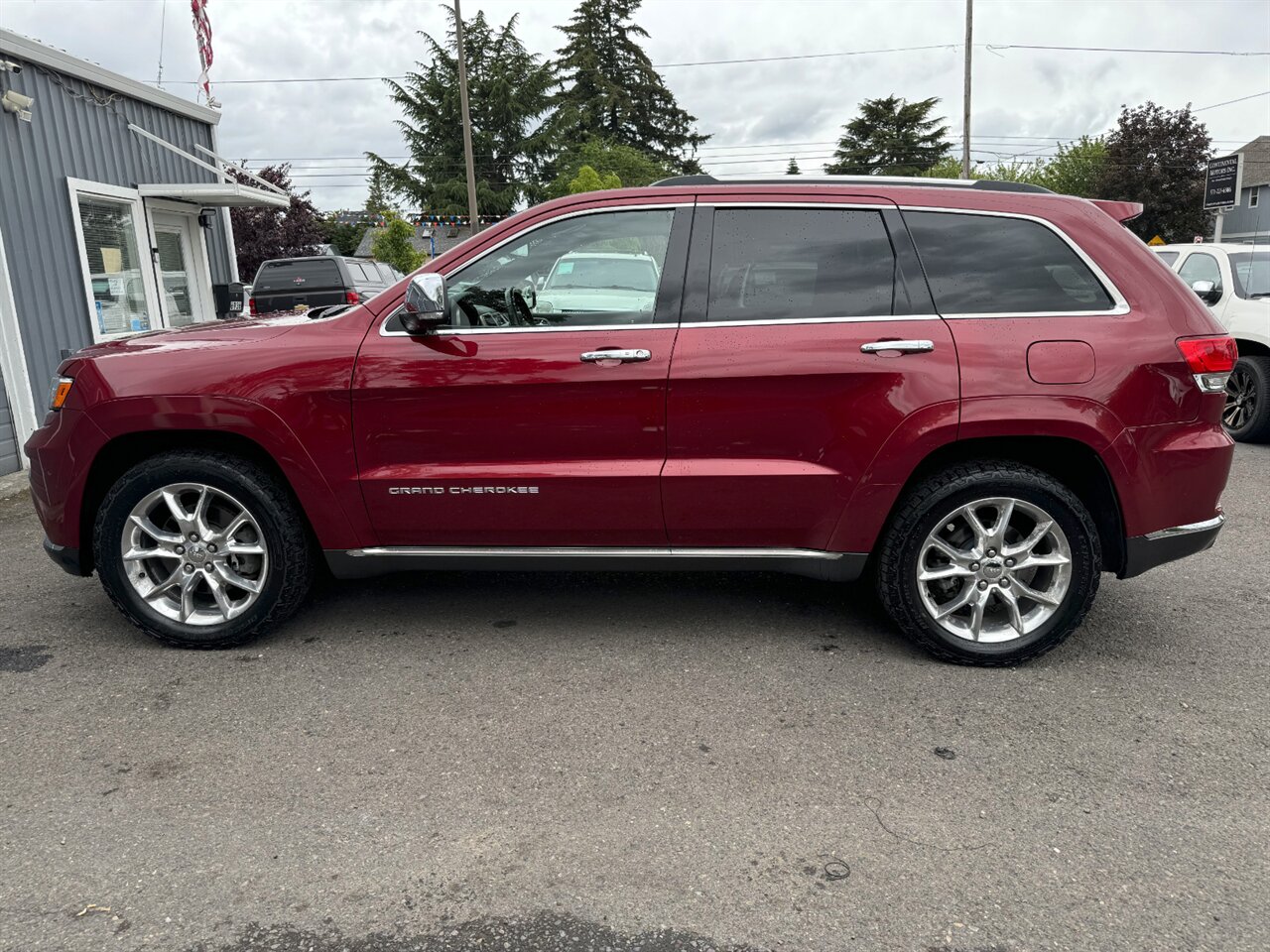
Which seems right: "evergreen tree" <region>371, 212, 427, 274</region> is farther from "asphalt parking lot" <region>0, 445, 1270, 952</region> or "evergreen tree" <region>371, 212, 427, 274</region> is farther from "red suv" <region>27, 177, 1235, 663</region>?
"asphalt parking lot" <region>0, 445, 1270, 952</region>

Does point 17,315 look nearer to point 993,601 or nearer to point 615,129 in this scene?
point 993,601

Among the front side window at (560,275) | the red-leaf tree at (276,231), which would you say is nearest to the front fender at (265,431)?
the front side window at (560,275)

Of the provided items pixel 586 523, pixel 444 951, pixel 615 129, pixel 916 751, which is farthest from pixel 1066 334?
pixel 615 129

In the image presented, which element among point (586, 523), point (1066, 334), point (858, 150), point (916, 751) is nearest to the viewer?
point (916, 751)

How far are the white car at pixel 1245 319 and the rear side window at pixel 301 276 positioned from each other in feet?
38.0

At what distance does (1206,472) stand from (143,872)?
3795mm

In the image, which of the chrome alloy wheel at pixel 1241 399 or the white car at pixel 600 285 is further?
the chrome alloy wheel at pixel 1241 399

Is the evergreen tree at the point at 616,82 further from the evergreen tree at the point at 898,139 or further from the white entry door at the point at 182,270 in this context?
the white entry door at the point at 182,270

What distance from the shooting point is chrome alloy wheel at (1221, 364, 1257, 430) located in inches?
326

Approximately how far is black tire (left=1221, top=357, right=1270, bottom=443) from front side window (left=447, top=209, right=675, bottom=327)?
6.79m

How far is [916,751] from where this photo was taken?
3.00 m

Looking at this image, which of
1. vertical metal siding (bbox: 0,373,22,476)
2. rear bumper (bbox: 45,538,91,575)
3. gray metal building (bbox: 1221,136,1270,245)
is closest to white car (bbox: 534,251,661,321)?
rear bumper (bbox: 45,538,91,575)

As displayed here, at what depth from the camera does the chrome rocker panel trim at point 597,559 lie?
3.63 m

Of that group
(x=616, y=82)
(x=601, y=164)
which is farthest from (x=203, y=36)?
(x=616, y=82)
